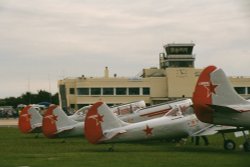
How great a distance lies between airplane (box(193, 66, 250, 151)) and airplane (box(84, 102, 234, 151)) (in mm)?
1945

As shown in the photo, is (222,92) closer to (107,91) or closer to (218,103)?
(218,103)

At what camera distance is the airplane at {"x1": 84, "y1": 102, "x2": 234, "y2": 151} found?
Result: 17188 mm

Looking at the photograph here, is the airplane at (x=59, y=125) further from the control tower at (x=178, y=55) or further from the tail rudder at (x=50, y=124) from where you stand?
the control tower at (x=178, y=55)

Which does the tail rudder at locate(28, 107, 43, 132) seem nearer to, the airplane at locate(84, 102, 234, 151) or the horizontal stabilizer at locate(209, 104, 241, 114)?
the airplane at locate(84, 102, 234, 151)

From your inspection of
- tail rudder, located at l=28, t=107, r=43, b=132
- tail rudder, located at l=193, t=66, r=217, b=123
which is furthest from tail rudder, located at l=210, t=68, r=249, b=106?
tail rudder, located at l=28, t=107, r=43, b=132

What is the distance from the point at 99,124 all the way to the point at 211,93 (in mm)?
3980

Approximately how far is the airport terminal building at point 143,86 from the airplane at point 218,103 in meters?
62.3

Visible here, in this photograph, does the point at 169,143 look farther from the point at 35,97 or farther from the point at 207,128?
the point at 35,97

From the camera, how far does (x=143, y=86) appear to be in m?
80.2

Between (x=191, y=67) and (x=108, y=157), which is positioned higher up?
(x=191, y=67)

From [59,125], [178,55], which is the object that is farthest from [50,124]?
[178,55]

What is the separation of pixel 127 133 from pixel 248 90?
63.7 m

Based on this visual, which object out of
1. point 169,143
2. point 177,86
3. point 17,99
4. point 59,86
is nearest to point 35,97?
point 17,99

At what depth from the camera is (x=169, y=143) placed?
860 inches
